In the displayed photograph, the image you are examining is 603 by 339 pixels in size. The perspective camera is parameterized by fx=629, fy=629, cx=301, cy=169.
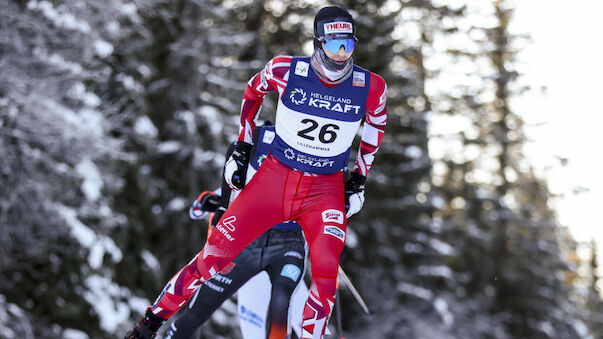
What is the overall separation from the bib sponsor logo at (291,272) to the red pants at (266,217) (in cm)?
82

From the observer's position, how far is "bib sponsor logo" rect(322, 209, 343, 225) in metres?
4.49

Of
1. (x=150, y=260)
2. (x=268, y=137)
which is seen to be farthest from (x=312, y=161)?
(x=150, y=260)

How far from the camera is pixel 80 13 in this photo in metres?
11.3

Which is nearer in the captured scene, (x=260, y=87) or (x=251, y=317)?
(x=260, y=87)

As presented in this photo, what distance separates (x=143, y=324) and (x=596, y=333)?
25.6m

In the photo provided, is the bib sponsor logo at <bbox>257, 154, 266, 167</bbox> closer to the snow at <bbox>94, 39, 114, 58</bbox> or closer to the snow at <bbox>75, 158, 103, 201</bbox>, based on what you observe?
the snow at <bbox>75, 158, 103, 201</bbox>

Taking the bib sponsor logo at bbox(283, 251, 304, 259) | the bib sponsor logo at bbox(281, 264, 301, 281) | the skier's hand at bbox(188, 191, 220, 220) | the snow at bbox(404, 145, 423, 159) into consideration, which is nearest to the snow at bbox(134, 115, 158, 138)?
the skier's hand at bbox(188, 191, 220, 220)

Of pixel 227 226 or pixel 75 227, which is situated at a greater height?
pixel 227 226

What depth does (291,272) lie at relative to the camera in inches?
211

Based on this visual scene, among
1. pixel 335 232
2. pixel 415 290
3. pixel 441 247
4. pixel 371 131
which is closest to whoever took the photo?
pixel 335 232

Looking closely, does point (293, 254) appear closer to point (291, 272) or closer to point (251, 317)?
point (291, 272)

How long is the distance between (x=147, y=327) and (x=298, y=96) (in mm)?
2014

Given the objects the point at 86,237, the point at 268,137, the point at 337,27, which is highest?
the point at 337,27

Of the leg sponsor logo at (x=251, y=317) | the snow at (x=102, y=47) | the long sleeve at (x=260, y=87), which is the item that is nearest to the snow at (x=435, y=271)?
the snow at (x=102, y=47)
